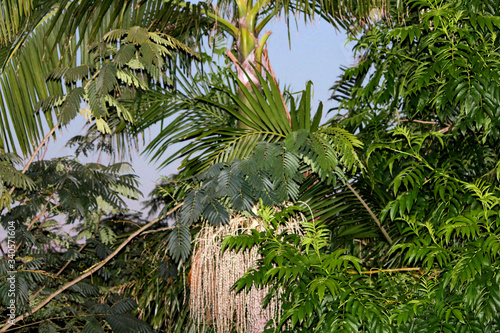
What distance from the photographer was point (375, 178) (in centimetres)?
340

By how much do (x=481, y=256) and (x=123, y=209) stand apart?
2448mm

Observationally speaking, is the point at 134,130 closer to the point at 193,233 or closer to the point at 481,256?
the point at 193,233

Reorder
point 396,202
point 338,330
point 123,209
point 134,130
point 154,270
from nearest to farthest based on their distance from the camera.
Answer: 1. point 338,330
2. point 396,202
3. point 123,209
4. point 154,270
5. point 134,130

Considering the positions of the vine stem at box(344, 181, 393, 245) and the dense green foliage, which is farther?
the vine stem at box(344, 181, 393, 245)

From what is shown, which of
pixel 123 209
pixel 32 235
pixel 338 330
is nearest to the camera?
pixel 338 330

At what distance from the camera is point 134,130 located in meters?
4.75

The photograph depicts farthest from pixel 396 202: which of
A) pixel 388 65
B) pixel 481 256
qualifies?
pixel 388 65

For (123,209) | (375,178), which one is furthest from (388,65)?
(123,209)

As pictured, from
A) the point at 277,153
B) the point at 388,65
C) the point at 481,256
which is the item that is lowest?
the point at 481,256

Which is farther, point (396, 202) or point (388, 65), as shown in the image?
point (388, 65)

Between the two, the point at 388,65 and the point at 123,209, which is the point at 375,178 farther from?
the point at 123,209

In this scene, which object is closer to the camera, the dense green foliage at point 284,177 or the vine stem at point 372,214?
the dense green foliage at point 284,177

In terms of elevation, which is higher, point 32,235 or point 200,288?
point 32,235

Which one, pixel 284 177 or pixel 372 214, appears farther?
pixel 372 214
